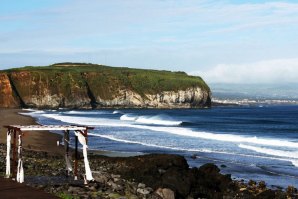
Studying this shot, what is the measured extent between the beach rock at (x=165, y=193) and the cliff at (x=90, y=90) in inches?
5484

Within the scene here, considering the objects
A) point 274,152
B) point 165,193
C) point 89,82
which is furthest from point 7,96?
point 165,193

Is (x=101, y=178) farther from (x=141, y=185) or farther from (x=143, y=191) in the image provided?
(x=143, y=191)

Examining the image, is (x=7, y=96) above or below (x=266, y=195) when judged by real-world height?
above

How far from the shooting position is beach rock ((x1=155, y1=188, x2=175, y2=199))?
→ 18.6 metres

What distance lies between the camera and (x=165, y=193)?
18.6 metres

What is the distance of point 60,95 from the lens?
168250 mm

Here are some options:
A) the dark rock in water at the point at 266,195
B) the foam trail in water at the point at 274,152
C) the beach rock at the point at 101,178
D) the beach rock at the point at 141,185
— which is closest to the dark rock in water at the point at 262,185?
the dark rock in water at the point at 266,195

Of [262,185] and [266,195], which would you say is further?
[262,185]

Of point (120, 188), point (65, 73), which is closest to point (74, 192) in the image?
point (120, 188)

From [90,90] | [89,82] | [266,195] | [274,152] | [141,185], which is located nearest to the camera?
[266,195]

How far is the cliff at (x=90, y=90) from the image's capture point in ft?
530

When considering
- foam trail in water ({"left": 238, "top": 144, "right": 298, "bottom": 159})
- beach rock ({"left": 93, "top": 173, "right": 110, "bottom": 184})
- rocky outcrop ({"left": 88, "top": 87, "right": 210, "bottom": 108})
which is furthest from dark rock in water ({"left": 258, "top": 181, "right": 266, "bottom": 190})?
rocky outcrop ({"left": 88, "top": 87, "right": 210, "bottom": 108})

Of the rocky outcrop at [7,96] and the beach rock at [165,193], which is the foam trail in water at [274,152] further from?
the rocky outcrop at [7,96]

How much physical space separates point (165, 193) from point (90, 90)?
537 ft
